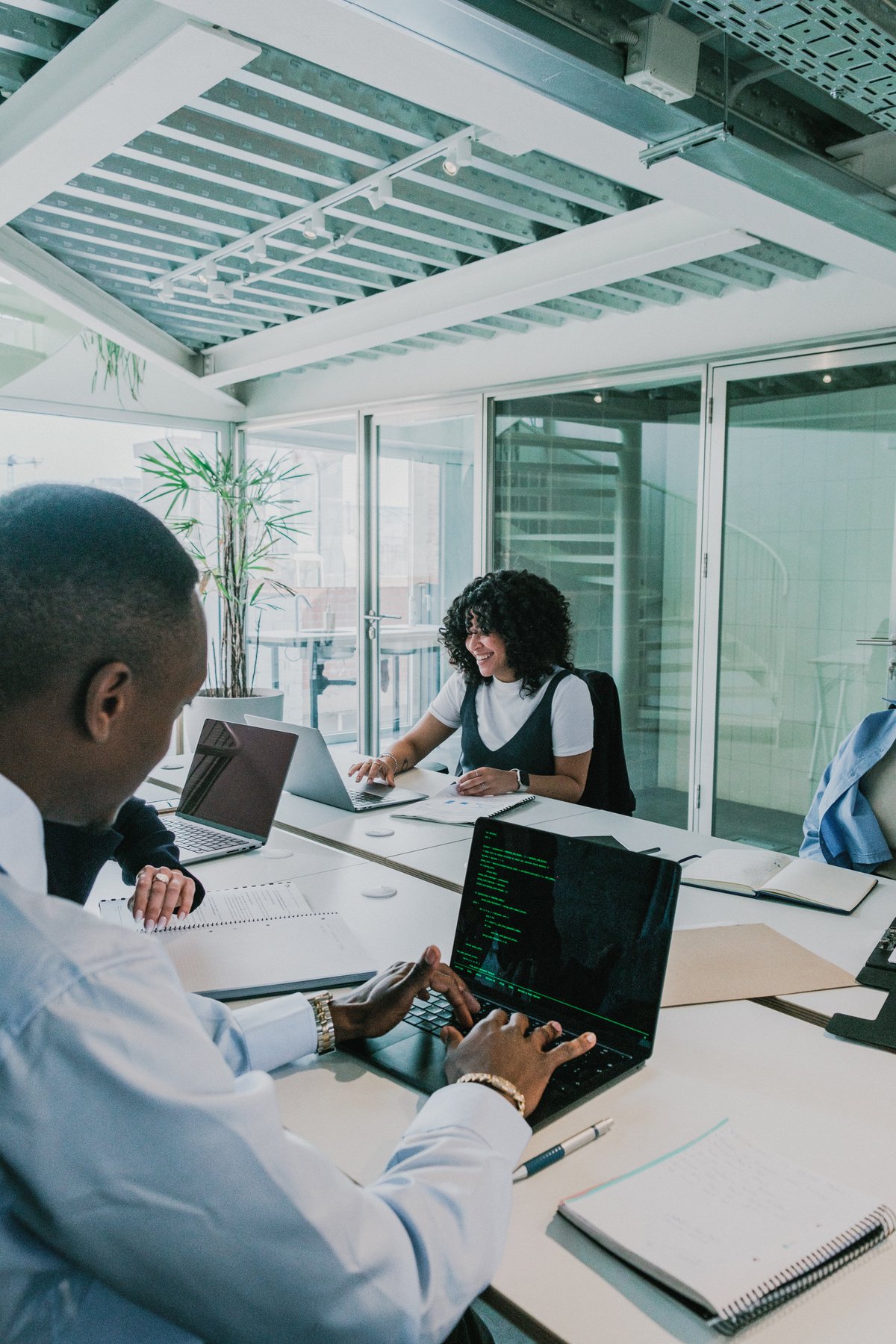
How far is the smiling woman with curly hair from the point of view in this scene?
9.78 ft

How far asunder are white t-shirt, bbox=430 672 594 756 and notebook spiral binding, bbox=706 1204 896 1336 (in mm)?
2042

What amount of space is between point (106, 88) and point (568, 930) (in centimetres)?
230

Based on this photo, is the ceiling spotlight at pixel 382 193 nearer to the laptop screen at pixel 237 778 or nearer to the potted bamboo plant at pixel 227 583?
the laptop screen at pixel 237 778

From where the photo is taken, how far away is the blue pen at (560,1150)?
106 centimetres

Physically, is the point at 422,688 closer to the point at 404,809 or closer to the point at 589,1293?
the point at 404,809

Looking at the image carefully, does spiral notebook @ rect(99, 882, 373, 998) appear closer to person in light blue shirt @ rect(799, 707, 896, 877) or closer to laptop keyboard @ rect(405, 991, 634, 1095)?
laptop keyboard @ rect(405, 991, 634, 1095)

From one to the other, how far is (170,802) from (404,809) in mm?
619

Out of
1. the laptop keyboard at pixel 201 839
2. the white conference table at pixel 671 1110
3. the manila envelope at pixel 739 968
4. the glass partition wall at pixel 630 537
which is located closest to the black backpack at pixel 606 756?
the white conference table at pixel 671 1110

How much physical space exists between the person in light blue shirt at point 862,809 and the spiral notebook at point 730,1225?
170cm

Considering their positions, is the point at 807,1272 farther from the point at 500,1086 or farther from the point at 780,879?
the point at 780,879

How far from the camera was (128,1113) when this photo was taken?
0.66 m

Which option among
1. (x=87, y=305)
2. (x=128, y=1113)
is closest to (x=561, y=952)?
(x=128, y=1113)

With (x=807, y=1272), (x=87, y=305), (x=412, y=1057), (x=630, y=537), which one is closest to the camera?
(x=807, y=1272)

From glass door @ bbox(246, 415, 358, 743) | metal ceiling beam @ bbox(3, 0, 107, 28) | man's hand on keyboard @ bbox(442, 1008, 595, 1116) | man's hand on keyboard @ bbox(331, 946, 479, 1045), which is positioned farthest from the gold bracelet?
glass door @ bbox(246, 415, 358, 743)
